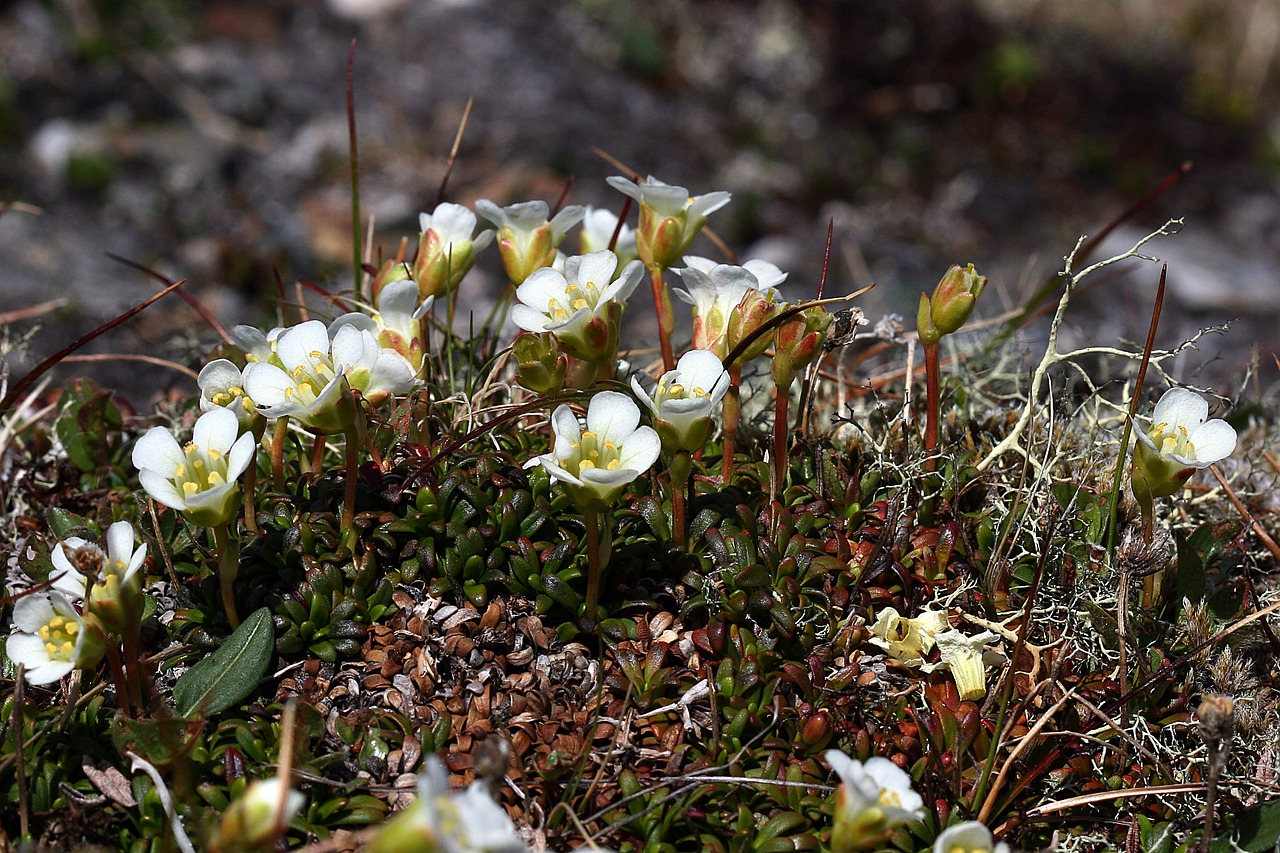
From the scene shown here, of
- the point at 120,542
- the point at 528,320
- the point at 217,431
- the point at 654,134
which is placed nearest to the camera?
the point at 120,542

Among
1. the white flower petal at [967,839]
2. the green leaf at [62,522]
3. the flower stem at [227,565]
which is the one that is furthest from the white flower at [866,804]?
the green leaf at [62,522]

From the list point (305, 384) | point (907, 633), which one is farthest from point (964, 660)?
point (305, 384)

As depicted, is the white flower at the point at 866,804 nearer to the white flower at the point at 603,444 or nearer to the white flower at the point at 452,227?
the white flower at the point at 603,444

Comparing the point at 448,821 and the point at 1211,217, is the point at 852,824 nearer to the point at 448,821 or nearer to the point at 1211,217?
the point at 448,821

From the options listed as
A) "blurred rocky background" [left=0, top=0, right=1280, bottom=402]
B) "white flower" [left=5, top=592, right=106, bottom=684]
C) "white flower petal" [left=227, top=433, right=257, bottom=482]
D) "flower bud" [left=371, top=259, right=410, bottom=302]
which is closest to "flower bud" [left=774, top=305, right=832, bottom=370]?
"flower bud" [left=371, top=259, right=410, bottom=302]

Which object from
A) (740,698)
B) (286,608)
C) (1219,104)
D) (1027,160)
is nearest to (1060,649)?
(740,698)

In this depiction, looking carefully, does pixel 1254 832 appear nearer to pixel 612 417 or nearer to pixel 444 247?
pixel 612 417

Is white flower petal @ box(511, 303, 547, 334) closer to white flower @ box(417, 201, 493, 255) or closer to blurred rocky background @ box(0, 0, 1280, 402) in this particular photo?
white flower @ box(417, 201, 493, 255)
